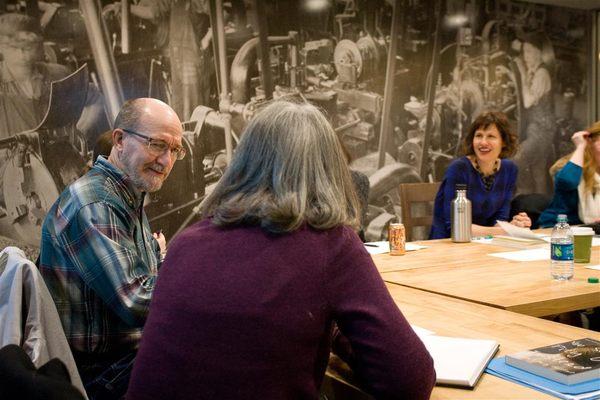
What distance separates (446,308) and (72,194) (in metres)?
1.07

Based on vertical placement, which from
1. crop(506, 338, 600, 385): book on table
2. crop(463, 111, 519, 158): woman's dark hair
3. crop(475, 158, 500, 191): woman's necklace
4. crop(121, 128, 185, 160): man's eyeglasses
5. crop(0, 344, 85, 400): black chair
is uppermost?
crop(121, 128, 185, 160): man's eyeglasses

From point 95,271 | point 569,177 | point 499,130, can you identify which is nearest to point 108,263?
point 95,271

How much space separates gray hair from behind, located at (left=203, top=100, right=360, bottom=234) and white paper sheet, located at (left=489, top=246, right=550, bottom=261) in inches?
59.8

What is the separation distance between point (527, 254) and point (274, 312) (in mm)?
1860

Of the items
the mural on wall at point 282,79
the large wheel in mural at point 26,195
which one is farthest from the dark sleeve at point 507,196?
the large wheel in mural at point 26,195

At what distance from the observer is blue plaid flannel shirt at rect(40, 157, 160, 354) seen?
154cm

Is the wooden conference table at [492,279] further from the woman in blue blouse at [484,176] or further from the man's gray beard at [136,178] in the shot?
the man's gray beard at [136,178]

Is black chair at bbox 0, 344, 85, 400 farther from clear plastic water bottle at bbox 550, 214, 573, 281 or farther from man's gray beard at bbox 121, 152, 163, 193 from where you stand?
clear plastic water bottle at bbox 550, 214, 573, 281

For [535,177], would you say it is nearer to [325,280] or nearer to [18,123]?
[18,123]

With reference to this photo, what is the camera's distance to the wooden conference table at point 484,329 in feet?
3.59

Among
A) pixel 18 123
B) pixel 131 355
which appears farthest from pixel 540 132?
pixel 131 355

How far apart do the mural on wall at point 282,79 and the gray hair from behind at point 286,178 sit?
3111 millimetres

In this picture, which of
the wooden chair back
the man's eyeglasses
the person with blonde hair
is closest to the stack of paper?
the man's eyeglasses

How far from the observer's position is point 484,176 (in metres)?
3.58
